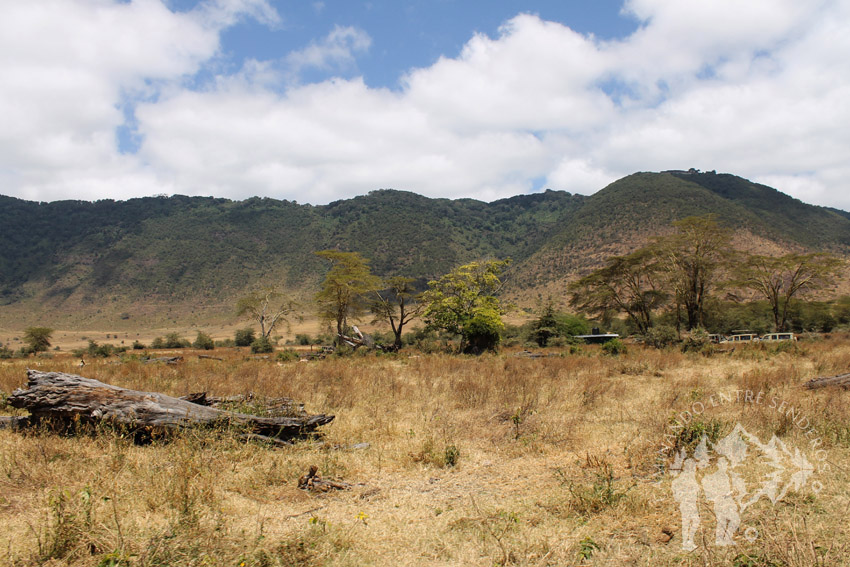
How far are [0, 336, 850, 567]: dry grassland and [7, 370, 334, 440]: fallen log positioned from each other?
0.86 feet

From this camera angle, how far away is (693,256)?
96.5 ft

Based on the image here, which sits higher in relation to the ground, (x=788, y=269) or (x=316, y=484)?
(x=788, y=269)

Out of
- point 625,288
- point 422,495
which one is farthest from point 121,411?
point 625,288

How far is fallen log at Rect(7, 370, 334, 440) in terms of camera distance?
19.5 ft

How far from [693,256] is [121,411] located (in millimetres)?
32088

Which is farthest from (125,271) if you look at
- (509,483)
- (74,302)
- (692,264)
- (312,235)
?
(509,483)

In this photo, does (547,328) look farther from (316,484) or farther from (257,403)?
(316,484)

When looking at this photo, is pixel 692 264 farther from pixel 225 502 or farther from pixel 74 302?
pixel 74 302

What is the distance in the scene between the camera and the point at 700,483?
462 centimetres

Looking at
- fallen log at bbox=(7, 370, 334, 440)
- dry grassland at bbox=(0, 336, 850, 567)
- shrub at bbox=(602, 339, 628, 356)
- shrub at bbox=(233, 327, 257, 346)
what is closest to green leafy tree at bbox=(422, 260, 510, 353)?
shrub at bbox=(602, 339, 628, 356)

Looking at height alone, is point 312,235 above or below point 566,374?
above

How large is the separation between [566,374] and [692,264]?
2198 centimetres

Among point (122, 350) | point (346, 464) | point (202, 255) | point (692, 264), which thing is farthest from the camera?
point (202, 255)

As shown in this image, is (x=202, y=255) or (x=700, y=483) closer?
(x=700, y=483)
